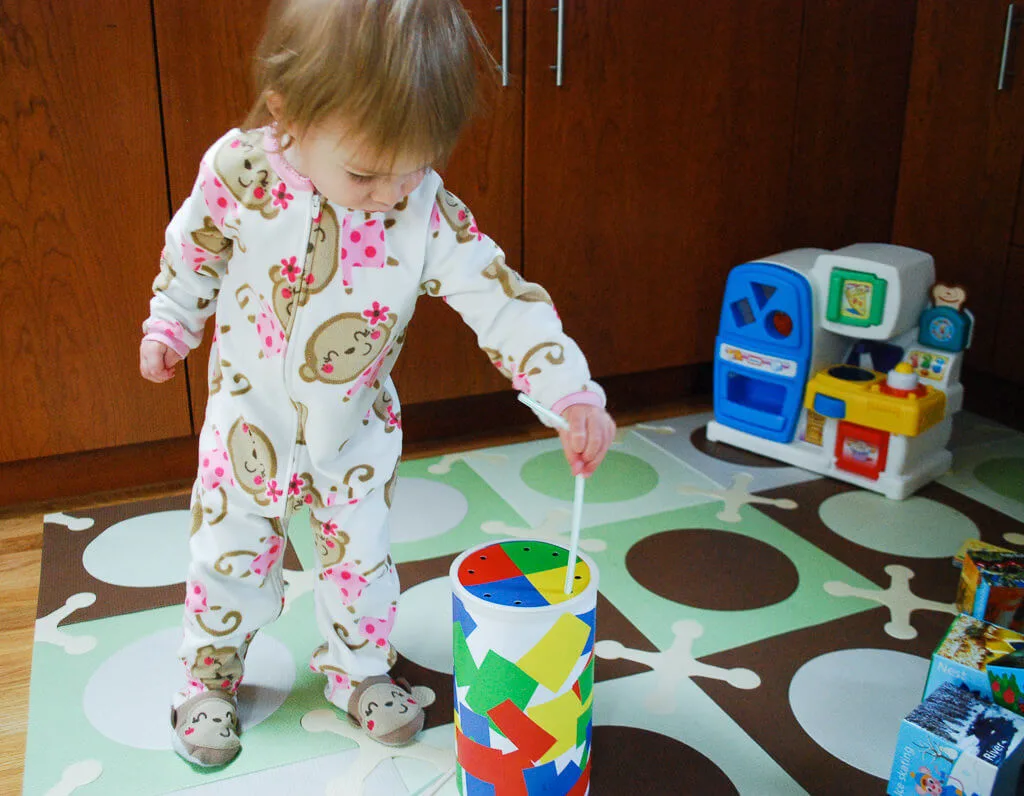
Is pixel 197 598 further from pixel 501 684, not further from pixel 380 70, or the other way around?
pixel 380 70

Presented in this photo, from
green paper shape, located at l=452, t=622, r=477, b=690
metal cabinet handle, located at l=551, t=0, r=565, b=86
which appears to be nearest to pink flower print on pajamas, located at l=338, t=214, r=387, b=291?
green paper shape, located at l=452, t=622, r=477, b=690

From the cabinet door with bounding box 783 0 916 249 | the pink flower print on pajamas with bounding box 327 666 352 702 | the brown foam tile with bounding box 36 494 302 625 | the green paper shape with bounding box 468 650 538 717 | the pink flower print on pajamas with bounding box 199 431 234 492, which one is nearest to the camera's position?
the green paper shape with bounding box 468 650 538 717

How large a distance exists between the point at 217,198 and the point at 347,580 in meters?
0.39

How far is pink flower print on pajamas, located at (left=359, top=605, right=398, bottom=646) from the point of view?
978 millimetres

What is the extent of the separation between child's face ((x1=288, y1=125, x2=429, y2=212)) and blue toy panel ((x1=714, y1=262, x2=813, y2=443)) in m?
1.02

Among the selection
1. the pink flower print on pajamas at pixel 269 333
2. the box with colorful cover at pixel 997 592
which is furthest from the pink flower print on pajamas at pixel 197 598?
the box with colorful cover at pixel 997 592

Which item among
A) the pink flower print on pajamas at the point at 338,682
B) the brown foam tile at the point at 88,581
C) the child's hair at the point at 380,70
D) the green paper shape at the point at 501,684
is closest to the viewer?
the child's hair at the point at 380,70

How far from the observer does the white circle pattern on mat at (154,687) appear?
972 mm

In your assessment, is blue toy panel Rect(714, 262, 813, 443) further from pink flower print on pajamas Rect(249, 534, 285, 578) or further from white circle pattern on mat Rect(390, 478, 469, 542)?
pink flower print on pajamas Rect(249, 534, 285, 578)

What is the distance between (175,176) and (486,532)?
0.70 meters

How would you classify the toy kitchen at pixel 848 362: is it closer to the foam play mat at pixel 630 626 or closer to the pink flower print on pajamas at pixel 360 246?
the foam play mat at pixel 630 626

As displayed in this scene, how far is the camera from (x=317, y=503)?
36.4 inches

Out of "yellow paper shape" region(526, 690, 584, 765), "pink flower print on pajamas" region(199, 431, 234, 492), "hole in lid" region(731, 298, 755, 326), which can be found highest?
"pink flower print on pajamas" region(199, 431, 234, 492)

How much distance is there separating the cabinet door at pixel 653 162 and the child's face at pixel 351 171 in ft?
3.04
